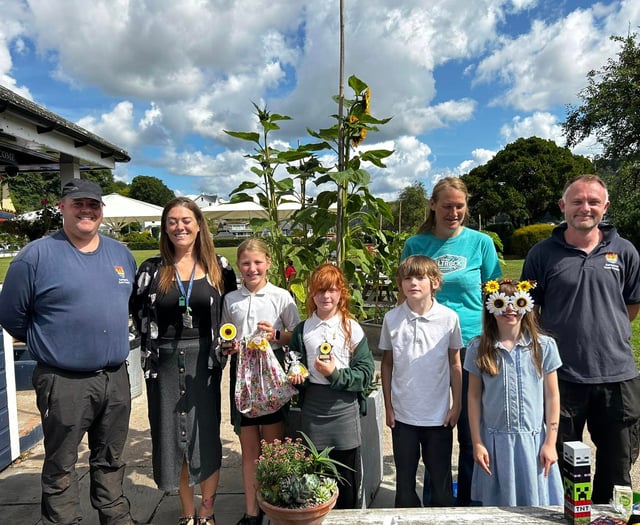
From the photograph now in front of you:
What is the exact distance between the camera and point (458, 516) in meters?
1.81

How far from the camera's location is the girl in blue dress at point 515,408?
2.05m

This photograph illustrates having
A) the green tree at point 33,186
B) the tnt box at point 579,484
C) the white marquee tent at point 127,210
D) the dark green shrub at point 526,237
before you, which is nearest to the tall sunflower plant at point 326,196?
the tnt box at point 579,484

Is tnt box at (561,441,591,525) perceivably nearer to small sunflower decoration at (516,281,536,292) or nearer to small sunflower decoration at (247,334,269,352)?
small sunflower decoration at (516,281,536,292)

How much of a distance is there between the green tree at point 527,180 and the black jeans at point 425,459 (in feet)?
Answer: 99.1

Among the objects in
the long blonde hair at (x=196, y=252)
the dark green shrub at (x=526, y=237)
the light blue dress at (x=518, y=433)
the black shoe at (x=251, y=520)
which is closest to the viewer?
the light blue dress at (x=518, y=433)

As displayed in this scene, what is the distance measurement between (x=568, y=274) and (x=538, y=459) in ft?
2.77

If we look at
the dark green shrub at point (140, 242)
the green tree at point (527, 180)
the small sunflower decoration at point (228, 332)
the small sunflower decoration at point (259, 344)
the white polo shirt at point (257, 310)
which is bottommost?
the small sunflower decoration at point (259, 344)

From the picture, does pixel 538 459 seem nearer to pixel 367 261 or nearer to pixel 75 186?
pixel 367 261

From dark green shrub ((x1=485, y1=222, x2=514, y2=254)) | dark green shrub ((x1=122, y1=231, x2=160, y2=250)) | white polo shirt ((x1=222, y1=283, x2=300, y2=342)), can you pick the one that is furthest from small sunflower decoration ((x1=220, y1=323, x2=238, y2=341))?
dark green shrub ((x1=122, y1=231, x2=160, y2=250))

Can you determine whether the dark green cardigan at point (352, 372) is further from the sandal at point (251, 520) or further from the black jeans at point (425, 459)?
the sandal at point (251, 520)

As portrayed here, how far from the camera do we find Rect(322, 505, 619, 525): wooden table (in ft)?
5.79

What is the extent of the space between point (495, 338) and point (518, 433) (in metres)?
0.42

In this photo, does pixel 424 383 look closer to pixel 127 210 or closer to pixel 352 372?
pixel 352 372

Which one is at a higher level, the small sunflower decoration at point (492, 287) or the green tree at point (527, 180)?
the green tree at point (527, 180)
